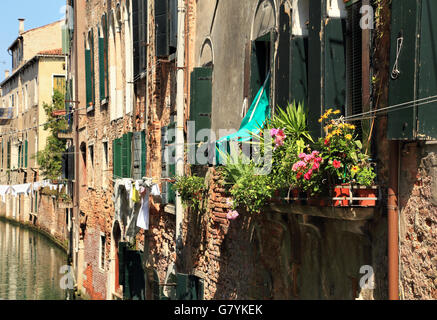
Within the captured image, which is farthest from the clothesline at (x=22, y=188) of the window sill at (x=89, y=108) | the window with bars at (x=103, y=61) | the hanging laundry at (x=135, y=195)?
the hanging laundry at (x=135, y=195)

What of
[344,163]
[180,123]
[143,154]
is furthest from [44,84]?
[344,163]

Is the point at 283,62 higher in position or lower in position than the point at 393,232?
higher

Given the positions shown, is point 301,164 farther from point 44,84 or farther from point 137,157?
point 44,84

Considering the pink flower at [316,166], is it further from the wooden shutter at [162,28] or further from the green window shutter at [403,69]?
the wooden shutter at [162,28]

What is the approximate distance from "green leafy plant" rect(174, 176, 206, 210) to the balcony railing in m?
32.9

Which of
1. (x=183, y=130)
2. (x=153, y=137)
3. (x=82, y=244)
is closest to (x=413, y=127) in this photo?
(x=183, y=130)

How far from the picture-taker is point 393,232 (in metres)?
5.46

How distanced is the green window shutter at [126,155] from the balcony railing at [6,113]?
89.8 ft

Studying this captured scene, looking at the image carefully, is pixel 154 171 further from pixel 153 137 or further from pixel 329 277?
pixel 329 277

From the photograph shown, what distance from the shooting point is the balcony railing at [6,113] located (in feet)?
138

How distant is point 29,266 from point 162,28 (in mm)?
15167

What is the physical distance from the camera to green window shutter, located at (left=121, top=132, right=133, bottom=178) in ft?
52.3

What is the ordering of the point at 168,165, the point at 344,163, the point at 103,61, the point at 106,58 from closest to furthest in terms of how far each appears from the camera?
the point at 344,163, the point at 168,165, the point at 106,58, the point at 103,61

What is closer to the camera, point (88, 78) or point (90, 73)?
point (90, 73)
